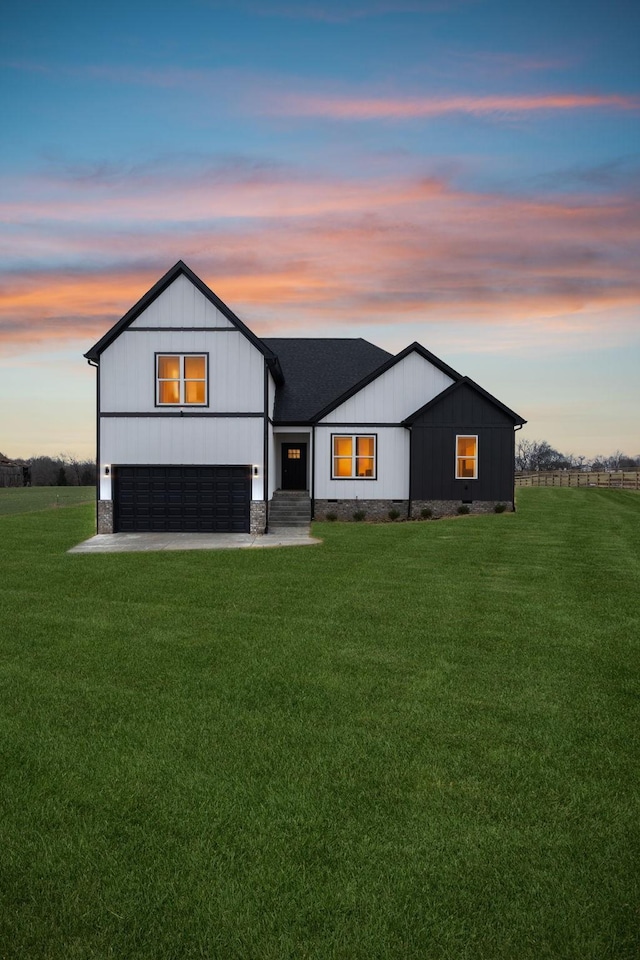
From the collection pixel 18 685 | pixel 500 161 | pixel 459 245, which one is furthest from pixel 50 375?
pixel 18 685

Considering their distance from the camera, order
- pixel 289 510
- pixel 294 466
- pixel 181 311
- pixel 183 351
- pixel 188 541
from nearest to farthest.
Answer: pixel 188 541 → pixel 181 311 → pixel 183 351 → pixel 289 510 → pixel 294 466

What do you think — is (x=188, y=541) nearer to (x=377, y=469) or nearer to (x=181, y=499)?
(x=181, y=499)

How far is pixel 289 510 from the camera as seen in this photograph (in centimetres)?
2625

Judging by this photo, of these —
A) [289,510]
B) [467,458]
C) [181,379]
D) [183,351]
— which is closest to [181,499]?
[181,379]

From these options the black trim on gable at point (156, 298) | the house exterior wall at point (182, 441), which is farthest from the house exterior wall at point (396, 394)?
the black trim on gable at point (156, 298)

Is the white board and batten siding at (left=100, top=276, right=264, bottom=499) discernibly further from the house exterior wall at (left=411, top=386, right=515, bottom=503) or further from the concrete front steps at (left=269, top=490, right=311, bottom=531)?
the house exterior wall at (left=411, top=386, right=515, bottom=503)

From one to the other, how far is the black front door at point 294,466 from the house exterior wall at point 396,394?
2.95 m

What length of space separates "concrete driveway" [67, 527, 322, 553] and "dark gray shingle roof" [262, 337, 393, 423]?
674 cm

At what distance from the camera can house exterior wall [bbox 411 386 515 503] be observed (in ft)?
87.6

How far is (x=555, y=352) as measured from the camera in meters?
38.5

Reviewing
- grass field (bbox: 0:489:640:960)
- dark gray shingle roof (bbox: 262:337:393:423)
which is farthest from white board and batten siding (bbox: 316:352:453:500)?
grass field (bbox: 0:489:640:960)

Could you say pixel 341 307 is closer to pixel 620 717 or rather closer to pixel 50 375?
pixel 50 375

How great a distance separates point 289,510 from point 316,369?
790cm

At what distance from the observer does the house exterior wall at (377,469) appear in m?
27.0
